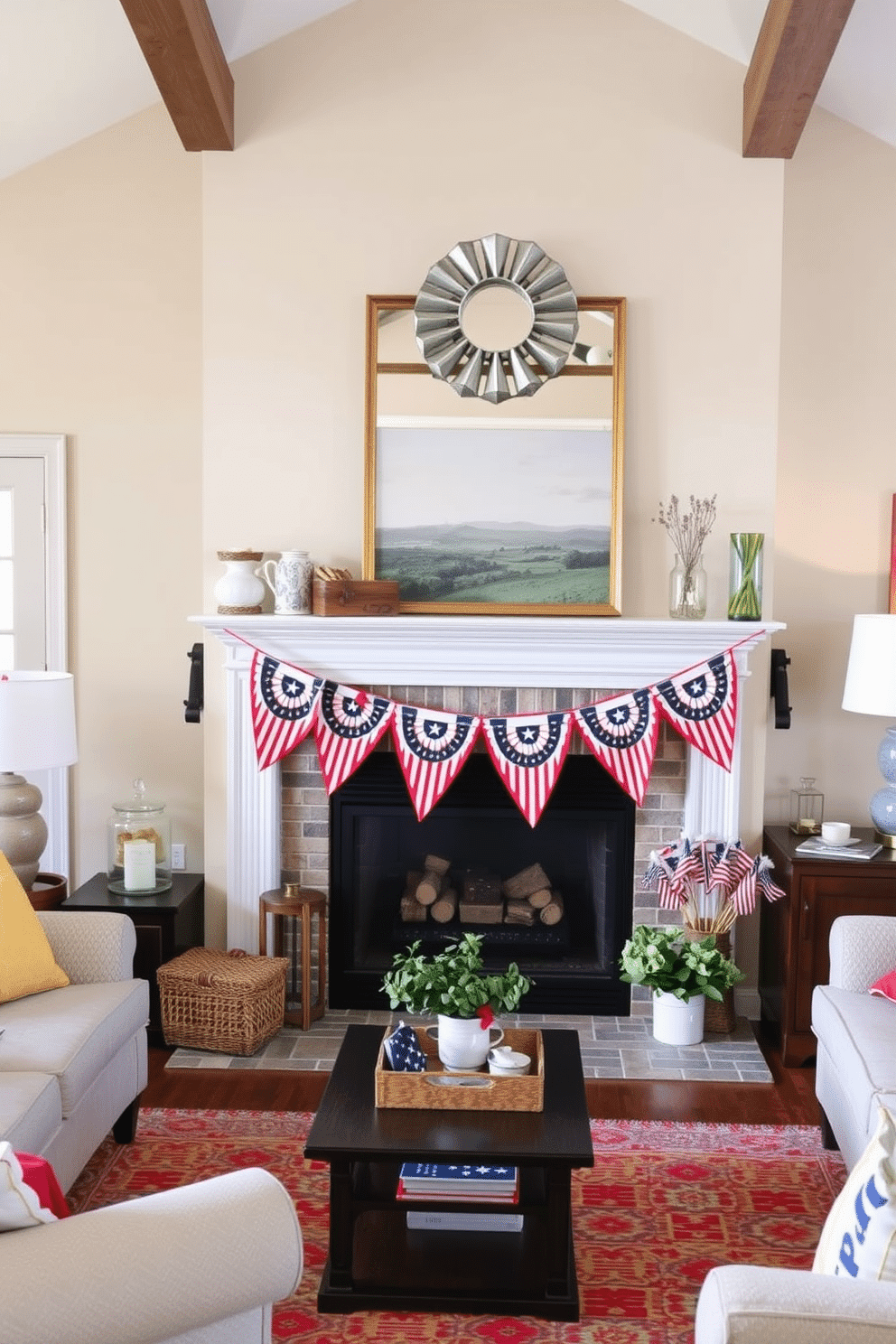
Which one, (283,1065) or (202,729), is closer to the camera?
(283,1065)

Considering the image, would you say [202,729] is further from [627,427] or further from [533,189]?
[533,189]

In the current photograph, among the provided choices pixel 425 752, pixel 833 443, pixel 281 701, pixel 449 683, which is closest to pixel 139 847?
pixel 281 701

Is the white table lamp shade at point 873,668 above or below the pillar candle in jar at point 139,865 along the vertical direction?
above

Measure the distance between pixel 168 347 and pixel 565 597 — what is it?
1699mm

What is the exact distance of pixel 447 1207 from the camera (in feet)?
8.89

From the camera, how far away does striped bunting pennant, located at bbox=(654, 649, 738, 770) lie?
4105 millimetres

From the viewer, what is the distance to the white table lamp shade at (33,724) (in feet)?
12.9

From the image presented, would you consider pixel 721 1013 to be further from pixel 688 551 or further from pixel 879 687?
pixel 688 551

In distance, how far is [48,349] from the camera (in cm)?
464

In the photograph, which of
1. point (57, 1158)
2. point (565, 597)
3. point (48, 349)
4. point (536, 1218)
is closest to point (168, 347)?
point (48, 349)

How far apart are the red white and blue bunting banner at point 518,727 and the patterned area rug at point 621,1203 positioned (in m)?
0.95

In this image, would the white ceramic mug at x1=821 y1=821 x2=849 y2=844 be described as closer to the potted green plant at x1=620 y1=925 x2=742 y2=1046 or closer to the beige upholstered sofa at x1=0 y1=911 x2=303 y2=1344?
the potted green plant at x1=620 y1=925 x2=742 y2=1046

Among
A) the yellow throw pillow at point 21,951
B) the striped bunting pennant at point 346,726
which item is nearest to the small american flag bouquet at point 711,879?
the striped bunting pennant at point 346,726

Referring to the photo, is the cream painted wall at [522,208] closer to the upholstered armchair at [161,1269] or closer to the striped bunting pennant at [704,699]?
the striped bunting pennant at [704,699]
